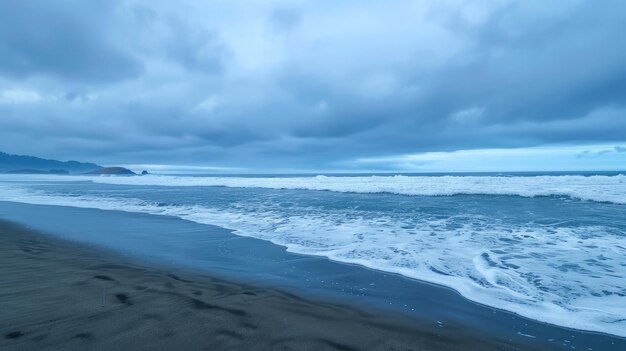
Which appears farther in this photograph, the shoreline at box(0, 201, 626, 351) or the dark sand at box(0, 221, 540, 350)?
the shoreline at box(0, 201, 626, 351)

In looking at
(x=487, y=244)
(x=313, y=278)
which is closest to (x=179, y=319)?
(x=313, y=278)

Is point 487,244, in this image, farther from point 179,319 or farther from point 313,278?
point 179,319

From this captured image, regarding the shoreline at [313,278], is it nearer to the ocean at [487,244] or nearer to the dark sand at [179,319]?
the dark sand at [179,319]

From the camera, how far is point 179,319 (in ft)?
12.2

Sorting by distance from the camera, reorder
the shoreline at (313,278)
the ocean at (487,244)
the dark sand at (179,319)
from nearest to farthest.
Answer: the dark sand at (179,319) → the shoreline at (313,278) → the ocean at (487,244)

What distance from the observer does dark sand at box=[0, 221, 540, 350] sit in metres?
3.24

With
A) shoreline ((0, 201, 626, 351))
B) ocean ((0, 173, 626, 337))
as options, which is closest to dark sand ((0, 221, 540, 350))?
shoreline ((0, 201, 626, 351))

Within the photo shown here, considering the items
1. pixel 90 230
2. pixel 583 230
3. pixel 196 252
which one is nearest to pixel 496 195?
pixel 583 230

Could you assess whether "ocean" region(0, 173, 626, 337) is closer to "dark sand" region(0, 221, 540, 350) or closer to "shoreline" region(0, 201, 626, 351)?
"shoreline" region(0, 201, 626, 351)

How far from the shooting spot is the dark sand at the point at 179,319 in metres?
3.24

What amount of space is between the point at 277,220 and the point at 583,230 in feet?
32.4

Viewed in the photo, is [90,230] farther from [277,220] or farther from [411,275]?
[411,275]

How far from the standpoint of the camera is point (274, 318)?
153 inches

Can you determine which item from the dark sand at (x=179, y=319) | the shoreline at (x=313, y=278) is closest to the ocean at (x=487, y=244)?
the shoreline at (x=313, y=278)
